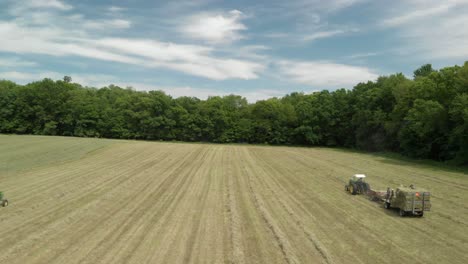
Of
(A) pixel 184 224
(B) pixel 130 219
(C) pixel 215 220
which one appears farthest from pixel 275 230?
(B) pixel 130 219

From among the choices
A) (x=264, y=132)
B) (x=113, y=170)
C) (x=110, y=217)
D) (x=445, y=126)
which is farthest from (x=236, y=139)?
(x=110, y=217)

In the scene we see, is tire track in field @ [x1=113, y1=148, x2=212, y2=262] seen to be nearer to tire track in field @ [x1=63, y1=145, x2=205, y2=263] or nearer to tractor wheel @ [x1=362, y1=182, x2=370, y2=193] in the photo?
tire track in field @ [x1=63, y1=145, x2=205, y2=263]

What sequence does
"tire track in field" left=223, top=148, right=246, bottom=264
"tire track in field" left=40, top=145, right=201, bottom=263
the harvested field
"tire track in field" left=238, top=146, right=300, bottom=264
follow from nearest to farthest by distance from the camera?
"tire track in field" left=223, top=148, right=246, bottom=264 → "tire track in field" left=238, top=146, right=300, bottom=264 → the harvested field → "tire track in field" left=40, top=145, right=201, bottom=263

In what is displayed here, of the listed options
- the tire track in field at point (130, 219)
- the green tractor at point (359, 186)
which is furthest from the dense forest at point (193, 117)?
the tire track in field at point (130, 219)

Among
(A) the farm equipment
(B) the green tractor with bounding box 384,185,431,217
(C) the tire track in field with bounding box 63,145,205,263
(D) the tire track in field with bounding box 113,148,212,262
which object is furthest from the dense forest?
(B) the green tractor with bounding box 384,185,431,217

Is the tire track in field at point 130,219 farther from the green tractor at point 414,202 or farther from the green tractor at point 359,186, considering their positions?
the green tractor at point 414,202

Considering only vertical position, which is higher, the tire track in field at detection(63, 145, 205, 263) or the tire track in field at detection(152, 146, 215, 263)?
the tire track in field at detection(152, 146, 215, 263)

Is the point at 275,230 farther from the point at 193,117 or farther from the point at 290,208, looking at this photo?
the point at 193,117

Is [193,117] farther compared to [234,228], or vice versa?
[193,117]

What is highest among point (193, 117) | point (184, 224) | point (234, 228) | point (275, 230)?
point (193, 117)
